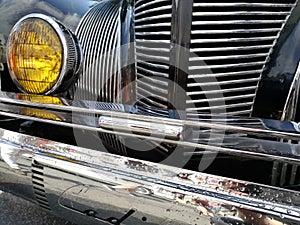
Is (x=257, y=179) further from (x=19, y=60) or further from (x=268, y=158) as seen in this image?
(x=19, y=60)

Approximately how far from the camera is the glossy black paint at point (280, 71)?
3.80ft

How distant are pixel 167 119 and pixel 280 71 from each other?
45cm

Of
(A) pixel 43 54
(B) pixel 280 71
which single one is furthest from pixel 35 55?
(B) pixel 280 71

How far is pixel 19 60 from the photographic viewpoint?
1389mm

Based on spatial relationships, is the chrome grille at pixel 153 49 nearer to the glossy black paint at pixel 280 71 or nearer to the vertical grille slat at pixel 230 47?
the vertical grille slat at pixel 230 47

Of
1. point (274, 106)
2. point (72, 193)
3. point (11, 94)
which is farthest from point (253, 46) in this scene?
point (11, 94)

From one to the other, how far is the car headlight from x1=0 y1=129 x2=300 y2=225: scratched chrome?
0.25m

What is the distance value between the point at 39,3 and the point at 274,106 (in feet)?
4.00

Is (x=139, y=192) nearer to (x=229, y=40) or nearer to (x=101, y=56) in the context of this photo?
(x=229, y=40)

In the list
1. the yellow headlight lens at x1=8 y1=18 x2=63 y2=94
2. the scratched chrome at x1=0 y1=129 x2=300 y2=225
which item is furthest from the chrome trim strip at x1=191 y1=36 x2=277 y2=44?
the yellow headlight lens at x1=8 y1=18 x2=63 y2=94

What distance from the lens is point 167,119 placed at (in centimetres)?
108

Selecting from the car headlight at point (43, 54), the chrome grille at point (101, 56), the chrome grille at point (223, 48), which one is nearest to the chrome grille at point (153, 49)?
the chrome grille at point (223, 48)

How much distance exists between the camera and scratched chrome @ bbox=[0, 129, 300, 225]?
99 centimetres

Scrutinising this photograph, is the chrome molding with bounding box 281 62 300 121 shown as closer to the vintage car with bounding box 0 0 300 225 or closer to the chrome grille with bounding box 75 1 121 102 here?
the vintage car with bounding box 0 0 300 225
